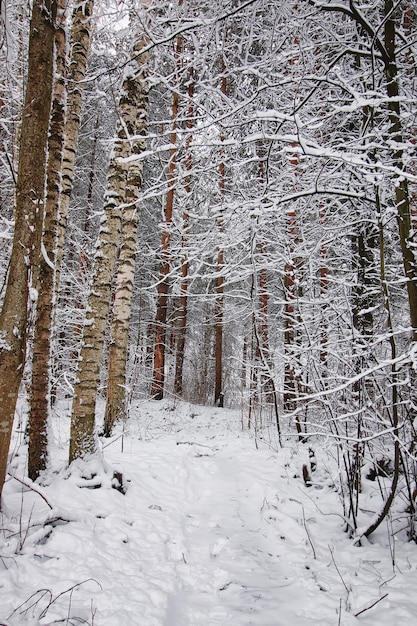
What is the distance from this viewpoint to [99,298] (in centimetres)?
432

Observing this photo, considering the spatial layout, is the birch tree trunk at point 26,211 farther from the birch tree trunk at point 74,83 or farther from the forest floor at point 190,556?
the birch tree trunk at point 74,83

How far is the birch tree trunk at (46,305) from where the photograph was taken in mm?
3604

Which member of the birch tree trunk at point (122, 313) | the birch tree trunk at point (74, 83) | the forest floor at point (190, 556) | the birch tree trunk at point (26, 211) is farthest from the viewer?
the birch tree trunk at point (122, 313)

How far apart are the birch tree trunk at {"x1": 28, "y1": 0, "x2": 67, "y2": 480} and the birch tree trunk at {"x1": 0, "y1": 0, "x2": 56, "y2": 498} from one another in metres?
0.98

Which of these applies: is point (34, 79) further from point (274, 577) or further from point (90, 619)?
point (274, 577)

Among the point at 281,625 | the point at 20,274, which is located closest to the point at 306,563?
the point at 281,625

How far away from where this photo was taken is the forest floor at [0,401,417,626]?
213cm

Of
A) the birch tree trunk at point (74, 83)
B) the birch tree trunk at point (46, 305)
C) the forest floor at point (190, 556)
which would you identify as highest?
Result: the birch tree trunk at point (74, 83)

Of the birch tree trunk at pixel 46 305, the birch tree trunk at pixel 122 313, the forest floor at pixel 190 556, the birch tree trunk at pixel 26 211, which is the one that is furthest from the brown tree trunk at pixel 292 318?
the birch tree trunk at pixel 122 313

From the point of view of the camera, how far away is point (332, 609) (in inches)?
90.4

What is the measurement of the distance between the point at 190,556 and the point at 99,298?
9.17 ft

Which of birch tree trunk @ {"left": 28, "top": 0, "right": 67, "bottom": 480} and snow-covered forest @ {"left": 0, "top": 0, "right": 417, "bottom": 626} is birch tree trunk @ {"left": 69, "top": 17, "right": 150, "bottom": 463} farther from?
birch tree trunk @ {"left": 28, "top": 0, "right": 67, "bottom": 480}

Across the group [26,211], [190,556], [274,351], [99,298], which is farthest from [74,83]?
[190,556]

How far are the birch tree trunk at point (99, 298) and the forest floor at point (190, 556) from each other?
424 mm
